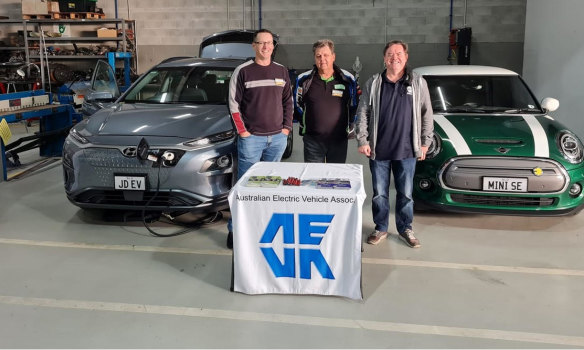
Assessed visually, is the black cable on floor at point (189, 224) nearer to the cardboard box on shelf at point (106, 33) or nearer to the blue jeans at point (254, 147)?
the blue jeans at point (254, 147)

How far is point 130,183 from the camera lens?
3748mm

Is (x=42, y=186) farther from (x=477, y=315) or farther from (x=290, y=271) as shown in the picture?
(x=477, y=315)

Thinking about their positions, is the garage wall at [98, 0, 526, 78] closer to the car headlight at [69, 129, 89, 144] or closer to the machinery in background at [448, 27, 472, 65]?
the machinery in background at [448, 27, 472, 65]

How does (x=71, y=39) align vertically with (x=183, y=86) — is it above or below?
above

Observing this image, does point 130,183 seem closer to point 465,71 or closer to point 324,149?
point 324,149

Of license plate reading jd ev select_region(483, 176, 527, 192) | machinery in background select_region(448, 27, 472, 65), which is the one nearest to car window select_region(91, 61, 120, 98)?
license plate reading jd ev select_region(483, 176, 527, 192)

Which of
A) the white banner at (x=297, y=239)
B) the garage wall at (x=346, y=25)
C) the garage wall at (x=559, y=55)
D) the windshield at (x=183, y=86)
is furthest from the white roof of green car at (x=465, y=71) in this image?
the garage wall at (x=346, y=25)

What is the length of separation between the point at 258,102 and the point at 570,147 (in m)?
2.41

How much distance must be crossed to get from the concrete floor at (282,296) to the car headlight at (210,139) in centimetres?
69

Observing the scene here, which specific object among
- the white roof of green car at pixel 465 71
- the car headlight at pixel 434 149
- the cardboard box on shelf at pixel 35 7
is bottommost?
the car headlight at pixel 434 149

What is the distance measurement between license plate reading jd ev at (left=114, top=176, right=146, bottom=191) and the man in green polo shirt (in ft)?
4.02

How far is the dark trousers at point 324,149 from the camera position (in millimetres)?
3680

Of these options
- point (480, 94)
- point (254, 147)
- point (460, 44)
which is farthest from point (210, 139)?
point (460, 44)

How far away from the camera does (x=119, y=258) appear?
3.46 m
